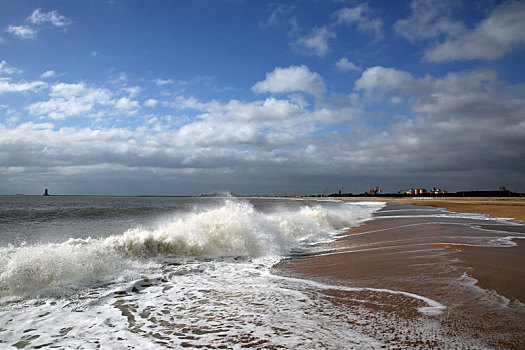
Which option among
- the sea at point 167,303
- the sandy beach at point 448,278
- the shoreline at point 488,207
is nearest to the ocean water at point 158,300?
the sea at point 167,303

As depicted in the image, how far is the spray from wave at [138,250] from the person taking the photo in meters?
6.54

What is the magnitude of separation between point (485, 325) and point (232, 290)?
422 centimetres

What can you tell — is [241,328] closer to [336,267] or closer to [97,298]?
[97,298]

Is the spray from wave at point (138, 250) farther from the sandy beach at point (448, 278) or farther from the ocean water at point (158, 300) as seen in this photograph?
the sandy beach at point (448, 278)

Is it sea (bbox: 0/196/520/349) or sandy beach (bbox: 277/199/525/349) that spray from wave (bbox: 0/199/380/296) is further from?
sandy beach (bbox: 277/199/525/349)

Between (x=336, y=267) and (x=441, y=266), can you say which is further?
(x=336, y=267)

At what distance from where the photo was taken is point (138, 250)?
9.55 meters

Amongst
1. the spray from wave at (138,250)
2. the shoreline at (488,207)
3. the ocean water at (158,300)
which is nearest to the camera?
the ocean water at (158,300)

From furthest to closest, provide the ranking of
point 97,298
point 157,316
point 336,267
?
point 336,267, point 97,298, point 157,316

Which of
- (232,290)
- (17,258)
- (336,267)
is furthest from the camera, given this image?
(336,267)

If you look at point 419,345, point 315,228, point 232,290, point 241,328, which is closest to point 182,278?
point 232,290

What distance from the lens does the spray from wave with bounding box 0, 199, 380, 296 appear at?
6543 mm

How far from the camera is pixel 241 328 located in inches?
168

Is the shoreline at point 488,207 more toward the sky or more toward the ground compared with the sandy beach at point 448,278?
more toward the ground
